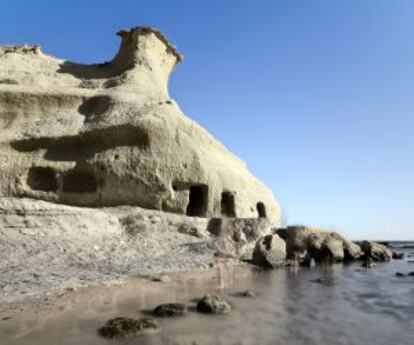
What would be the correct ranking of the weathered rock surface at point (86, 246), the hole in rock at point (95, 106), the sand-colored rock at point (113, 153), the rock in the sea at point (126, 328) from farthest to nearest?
the hole in rock at point (95, 106) → the sand-colored rock at point (113, 153) → the weathered rock surface at point (86, 246) → the rock in the sea at point (126, 328)

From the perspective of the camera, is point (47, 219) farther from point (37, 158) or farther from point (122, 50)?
point (122, 50)

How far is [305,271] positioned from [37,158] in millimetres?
14651

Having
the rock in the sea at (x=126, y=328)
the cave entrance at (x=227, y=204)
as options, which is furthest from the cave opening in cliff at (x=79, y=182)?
the rock in the sea at (x=126, y=328)

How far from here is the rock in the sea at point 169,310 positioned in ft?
29.1

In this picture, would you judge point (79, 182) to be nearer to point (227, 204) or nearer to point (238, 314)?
point (227, 204)

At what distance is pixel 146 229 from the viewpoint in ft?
64.0

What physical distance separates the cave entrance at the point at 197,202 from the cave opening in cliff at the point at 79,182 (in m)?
5.25

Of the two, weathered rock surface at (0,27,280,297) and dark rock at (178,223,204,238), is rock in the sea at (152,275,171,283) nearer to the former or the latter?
weathered rock surface at (0,27,280,297)

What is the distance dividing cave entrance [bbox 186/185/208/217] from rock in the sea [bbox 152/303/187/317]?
15.2 m

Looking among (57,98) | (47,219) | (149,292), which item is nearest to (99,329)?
(149,292)

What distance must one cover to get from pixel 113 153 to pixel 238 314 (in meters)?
16.2

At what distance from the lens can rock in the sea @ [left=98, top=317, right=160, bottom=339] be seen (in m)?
7.32

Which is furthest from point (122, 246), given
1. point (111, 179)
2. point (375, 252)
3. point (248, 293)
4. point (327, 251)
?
point (375, 252)

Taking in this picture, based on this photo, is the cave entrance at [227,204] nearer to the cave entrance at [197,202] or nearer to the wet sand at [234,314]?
the cave entrance at [197,202]
